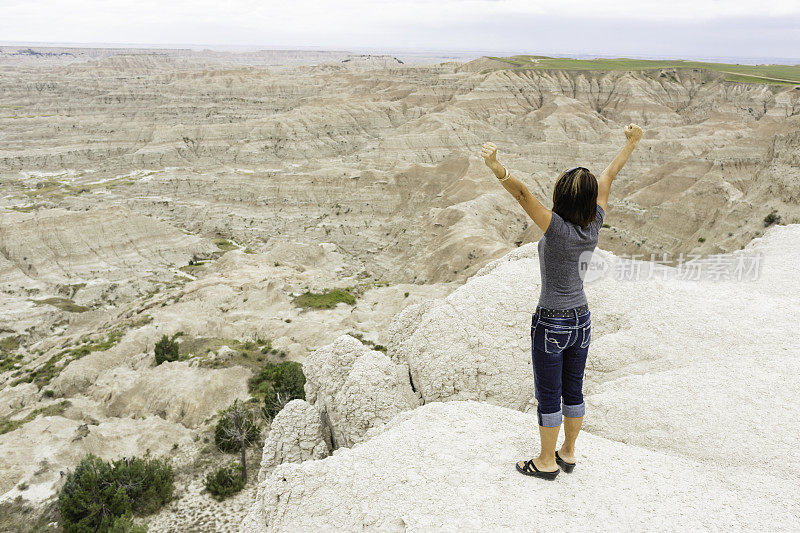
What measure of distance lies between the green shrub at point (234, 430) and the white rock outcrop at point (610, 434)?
31.6ft

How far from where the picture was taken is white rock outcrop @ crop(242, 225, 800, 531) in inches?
183

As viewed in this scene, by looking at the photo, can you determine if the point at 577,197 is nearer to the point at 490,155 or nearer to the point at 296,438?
the point at 490,155

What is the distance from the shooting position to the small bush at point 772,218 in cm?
2240

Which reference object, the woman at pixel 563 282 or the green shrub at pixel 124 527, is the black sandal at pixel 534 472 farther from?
the green shrub at pixel 124 527

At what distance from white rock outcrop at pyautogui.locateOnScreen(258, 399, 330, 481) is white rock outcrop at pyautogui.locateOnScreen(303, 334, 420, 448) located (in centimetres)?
30

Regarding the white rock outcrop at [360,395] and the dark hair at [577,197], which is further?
the white rock outcrop at [360,395]

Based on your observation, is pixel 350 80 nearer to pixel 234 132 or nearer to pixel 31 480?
pixel 234 132

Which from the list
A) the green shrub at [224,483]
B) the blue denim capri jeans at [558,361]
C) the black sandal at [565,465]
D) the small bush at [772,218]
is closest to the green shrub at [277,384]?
the green shrub at [224,483]

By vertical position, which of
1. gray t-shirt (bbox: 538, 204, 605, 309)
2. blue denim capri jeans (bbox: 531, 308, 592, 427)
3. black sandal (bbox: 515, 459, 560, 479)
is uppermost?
gray t-shirt (bbox: 538, 204, 605, 309)

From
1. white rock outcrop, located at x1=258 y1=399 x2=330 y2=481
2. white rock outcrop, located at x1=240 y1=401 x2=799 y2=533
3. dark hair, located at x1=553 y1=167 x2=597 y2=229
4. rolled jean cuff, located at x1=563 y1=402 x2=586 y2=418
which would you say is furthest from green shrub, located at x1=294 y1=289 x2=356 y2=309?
dark hair, located at x1=553 y1=167 x2=597 y2=229

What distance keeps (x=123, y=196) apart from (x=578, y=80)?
9697cm

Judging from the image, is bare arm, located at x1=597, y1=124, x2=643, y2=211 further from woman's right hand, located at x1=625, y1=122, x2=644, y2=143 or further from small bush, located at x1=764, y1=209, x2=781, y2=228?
small bush, located at x1=764, y1=209, x2=781, y2=228

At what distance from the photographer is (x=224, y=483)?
15.0 m

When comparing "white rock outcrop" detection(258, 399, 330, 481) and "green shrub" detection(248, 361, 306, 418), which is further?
"green shrub" detection(248, 361, 306, 418)
